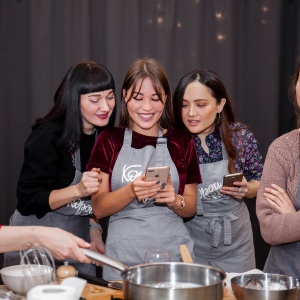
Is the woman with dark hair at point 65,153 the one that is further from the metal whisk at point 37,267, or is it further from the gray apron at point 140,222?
the metal whisk at point 37,267

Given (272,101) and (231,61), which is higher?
(231,61)

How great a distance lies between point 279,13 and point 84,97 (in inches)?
77.0

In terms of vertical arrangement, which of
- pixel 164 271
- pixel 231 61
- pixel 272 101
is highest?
pixel 231 61

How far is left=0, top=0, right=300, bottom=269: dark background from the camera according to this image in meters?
3.73

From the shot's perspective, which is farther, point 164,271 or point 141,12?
point 141,12

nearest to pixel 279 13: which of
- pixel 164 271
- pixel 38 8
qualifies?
pixel 38 8

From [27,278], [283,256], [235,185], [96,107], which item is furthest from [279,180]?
[27,278]

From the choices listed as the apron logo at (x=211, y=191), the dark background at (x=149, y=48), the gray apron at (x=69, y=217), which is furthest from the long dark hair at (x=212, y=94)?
the dark background at (x=149, y=48)

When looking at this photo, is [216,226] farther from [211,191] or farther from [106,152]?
[106,152]

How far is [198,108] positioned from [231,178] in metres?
0.37

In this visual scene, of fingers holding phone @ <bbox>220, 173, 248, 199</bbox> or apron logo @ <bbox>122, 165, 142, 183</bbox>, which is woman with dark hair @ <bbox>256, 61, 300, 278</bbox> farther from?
apron logo @ <bbox>122, 165, 142, 183</bbox>

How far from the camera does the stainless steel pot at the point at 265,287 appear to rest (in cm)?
149

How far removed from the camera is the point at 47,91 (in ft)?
12.3

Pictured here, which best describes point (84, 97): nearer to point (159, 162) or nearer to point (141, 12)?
point (159, 162)
